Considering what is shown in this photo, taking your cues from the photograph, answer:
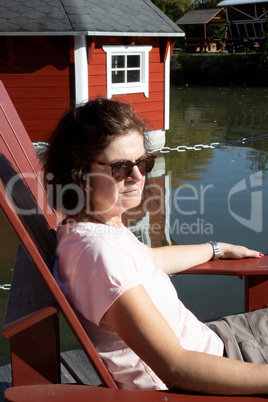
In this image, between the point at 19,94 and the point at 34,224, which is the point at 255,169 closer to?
the point at 19,94

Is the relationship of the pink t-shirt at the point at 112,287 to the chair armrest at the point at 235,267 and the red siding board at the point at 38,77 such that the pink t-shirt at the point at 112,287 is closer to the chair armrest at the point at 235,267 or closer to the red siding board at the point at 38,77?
the chair armrest at the point at 235,267

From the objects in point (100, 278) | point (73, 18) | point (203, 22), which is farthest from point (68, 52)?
point (203, 22)

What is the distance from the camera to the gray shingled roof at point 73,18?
9.05 meters

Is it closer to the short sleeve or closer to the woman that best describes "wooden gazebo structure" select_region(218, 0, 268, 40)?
the woman

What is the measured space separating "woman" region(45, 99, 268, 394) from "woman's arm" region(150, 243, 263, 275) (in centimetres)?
34

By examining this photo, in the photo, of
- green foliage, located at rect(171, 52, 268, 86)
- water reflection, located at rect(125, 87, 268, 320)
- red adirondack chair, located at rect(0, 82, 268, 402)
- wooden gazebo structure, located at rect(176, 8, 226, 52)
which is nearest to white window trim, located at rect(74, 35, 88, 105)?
water reflection, located at rect(125, 87, 268, 320)

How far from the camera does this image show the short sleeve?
1.40m

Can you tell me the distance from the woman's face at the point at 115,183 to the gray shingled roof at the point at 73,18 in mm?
7793

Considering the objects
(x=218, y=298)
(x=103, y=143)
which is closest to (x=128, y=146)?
(x=103, y=143)

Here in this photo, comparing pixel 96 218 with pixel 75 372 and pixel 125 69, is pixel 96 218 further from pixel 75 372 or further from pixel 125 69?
pixel 125 69

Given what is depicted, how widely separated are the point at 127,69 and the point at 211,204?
181 inches

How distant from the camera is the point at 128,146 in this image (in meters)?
1.71

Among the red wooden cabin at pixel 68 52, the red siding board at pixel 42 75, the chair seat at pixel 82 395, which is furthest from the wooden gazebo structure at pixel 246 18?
the chair seat at pixel 82 395

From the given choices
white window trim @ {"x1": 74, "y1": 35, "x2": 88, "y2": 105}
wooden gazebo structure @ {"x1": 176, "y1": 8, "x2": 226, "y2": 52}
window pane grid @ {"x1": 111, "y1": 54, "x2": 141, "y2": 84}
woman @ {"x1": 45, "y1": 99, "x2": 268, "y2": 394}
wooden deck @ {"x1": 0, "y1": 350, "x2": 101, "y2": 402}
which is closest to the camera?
woman @ {"x1": 45, "y1": 99, "x2": 268, "y2": 394}
